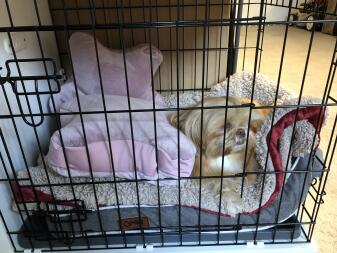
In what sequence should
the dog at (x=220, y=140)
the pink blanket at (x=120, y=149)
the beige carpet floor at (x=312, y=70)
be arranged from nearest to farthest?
the pink blanket at (x=120, y=149) < the dog at (x=220, y=140) < the beige carpet floor at (x=312, y=70)

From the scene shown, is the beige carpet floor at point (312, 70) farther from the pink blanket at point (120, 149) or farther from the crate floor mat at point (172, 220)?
the pink blanket at point (120, 149)

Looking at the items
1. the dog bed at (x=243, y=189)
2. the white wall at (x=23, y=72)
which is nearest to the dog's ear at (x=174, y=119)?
the dog bed at (x=243, y=189)

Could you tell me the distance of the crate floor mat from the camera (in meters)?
0.83

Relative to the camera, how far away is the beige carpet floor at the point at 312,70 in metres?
1.02

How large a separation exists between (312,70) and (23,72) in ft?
7.67

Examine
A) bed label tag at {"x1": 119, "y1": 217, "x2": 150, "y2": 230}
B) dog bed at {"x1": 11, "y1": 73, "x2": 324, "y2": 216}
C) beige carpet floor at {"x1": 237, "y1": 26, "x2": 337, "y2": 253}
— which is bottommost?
beige carpet floor at {"x1": 237, "y1": 26, "x2": 337, "y2": 253}

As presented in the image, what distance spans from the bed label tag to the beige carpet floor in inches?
22.0

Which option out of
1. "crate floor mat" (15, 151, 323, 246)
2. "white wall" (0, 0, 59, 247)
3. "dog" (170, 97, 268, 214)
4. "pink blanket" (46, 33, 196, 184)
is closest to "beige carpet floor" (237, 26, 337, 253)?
"crate floor mat" (15, 151, 323, 246)

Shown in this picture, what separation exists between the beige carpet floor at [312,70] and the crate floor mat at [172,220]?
223mm

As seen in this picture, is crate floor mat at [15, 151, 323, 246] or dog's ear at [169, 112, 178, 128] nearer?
crate floor mat at [15, 151, 323, 246]

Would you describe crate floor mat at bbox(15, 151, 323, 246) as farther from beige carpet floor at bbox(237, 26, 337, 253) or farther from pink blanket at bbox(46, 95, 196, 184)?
beige carpet floor at bbox(237, 26, 337, 253)

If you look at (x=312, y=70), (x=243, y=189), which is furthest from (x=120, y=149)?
(x=312, y=70)

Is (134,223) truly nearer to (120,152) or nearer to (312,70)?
(120,152)

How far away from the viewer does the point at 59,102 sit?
3.86 ft
